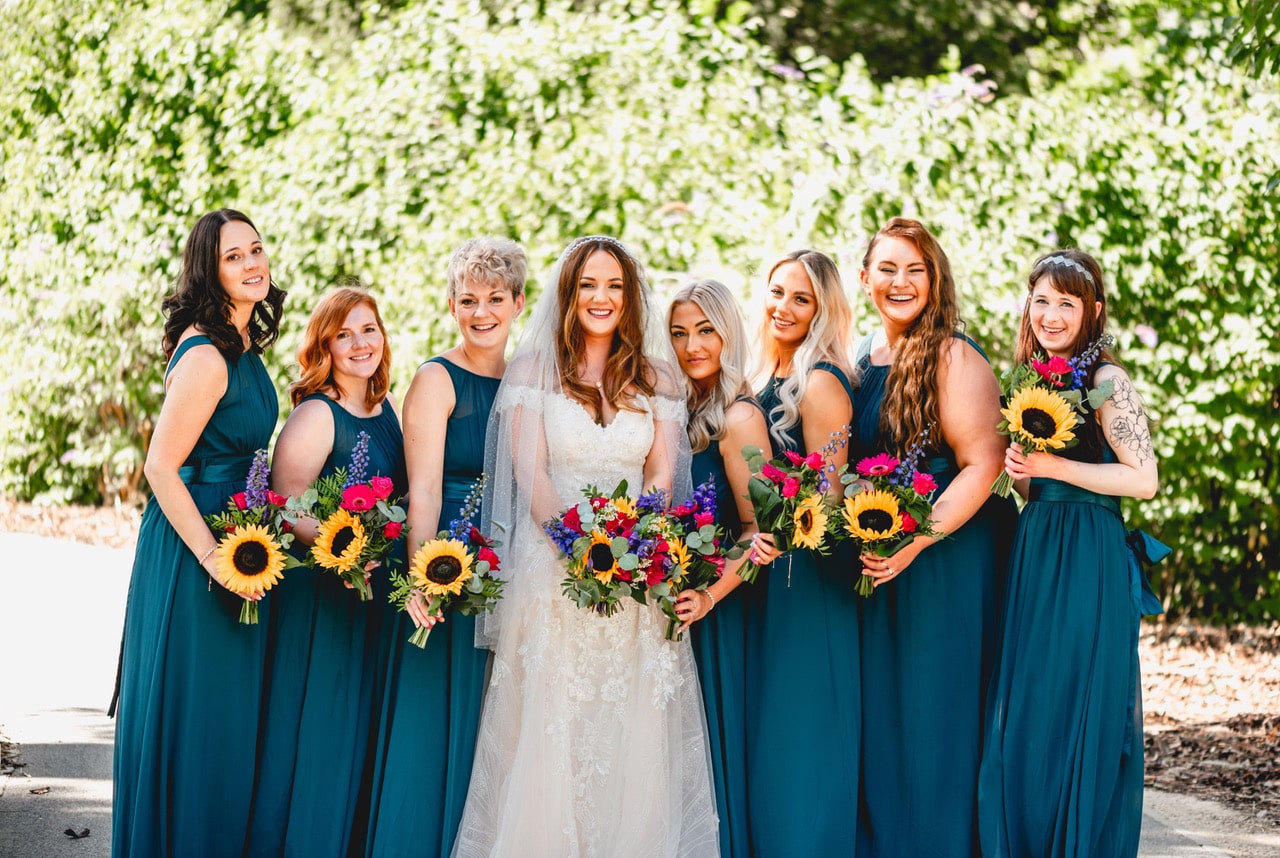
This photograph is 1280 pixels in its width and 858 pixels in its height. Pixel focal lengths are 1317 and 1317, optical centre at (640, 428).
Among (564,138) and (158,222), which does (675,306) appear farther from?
(158,222)

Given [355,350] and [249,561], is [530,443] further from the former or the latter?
[249,561]

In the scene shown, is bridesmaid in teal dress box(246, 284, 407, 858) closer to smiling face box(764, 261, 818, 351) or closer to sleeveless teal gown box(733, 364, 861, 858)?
sleeveless teal gown box(733, 364, 861, 858)

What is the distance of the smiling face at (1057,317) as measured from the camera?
4711 millimetres

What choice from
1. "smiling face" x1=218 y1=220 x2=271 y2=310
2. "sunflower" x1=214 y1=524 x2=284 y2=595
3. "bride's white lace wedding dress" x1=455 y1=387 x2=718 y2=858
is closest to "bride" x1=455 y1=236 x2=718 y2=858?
"bride's white lace wedding dress" x1=455 y1=387 x2=718 y2=858

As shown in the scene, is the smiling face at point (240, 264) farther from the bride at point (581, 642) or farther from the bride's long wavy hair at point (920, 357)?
the bride's long wavy hair at point (920, 357)

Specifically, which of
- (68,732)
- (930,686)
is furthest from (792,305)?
(68,732)

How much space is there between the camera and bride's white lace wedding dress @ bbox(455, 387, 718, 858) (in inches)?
172

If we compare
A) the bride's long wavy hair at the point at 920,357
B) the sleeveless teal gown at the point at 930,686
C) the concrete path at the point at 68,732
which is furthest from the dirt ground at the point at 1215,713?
the bride's long wavy hair at the point at 920,357

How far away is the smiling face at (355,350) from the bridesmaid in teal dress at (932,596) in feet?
6.06

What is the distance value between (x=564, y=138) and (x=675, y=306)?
4.01 m

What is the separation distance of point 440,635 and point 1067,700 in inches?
85.4

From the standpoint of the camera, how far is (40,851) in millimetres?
5020

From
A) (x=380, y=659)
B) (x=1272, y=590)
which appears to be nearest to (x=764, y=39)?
(x=1272, y=590)

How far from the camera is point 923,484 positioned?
436cm
